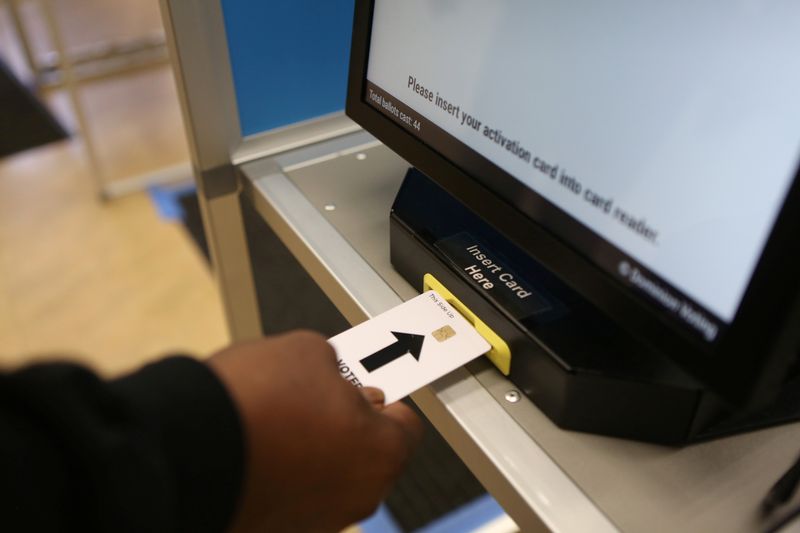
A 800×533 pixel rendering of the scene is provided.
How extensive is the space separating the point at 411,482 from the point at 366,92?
2.53 ft

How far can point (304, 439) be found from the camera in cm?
43

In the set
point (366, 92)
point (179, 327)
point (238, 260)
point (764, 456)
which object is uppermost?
point (366, 92)

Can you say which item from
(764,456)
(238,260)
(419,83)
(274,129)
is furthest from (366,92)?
(764,456)

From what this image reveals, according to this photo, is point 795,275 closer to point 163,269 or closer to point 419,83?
point 419,83

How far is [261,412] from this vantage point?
1.37 feet

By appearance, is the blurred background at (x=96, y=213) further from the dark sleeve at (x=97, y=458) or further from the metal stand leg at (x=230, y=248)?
the dark sleeve at (x=97, y=458)

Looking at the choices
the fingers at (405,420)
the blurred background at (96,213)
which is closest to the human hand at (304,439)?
the fingers at (405,420)

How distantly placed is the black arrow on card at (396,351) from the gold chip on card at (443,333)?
1 centimetres

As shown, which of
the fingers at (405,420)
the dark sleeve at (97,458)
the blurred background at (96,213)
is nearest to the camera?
the dark sleeve at (97,458)

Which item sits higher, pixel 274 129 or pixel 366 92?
pixel 366 92

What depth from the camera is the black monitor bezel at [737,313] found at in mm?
368

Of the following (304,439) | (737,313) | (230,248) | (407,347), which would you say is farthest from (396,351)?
(230,248)

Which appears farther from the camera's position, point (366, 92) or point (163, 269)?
point (163, 269)

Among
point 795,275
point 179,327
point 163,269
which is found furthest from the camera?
point 163,269
